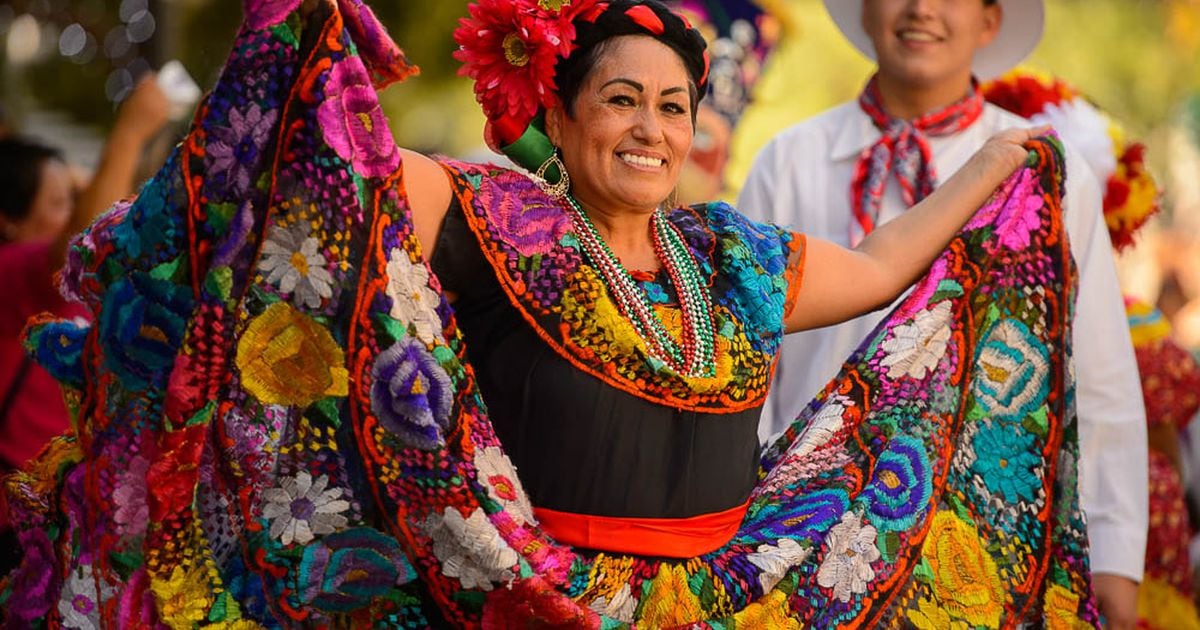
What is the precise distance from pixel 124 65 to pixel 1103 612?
415 inches

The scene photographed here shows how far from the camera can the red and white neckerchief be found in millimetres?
4234

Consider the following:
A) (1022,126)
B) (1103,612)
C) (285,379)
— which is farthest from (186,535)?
(1022,126)

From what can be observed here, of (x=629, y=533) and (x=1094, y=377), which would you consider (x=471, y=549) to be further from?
(x=1094, y=377)

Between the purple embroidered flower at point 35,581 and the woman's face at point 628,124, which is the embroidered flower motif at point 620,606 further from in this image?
the purple embroidered flower at point 35,581

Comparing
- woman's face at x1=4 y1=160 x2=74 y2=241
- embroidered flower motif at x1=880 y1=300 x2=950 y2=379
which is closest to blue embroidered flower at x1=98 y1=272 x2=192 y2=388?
embroidered flower motif at x1=880 y1=300 x2=950 y2=379

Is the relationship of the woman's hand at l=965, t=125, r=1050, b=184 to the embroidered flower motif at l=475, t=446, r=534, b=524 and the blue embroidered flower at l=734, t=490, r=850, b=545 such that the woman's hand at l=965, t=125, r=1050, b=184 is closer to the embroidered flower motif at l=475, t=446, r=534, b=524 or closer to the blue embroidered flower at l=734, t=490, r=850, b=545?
the blue embroidered flower at l=734, t=490, r=850, b=545

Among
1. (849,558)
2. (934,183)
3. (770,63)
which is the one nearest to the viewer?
(849,558)

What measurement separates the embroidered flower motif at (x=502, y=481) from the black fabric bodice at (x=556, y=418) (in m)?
0.05

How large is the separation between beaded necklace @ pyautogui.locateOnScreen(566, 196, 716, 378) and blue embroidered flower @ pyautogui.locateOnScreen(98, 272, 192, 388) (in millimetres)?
769

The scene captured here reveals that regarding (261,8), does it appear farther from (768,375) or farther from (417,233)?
(768,375)

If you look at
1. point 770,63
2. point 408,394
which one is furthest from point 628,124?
point 770,63

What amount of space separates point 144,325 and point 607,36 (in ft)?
3.39

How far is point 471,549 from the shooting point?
9.46 feet

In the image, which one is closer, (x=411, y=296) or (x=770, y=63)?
(x=411, y=296)
